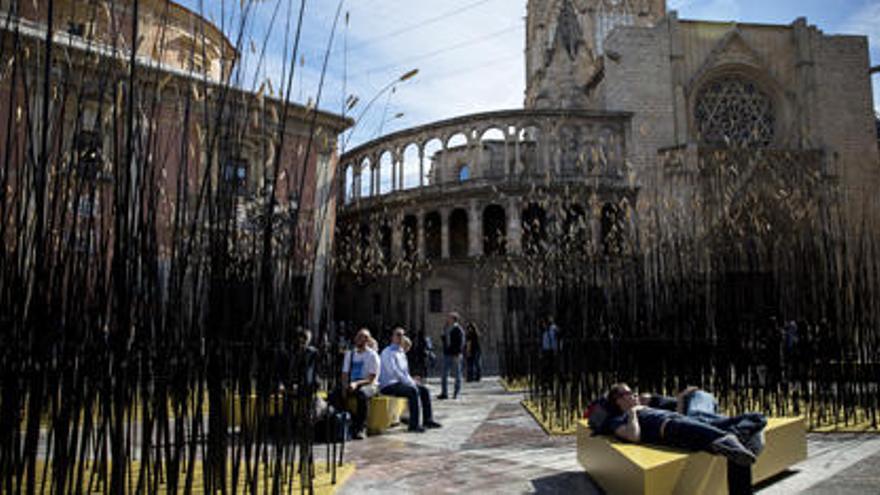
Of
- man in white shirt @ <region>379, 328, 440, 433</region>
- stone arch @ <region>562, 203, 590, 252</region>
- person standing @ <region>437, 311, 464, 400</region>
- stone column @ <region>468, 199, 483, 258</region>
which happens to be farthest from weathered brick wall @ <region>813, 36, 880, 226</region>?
man in white shirt @ <region>379, 328, 440, 433</region>

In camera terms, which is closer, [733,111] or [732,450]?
[732,450]

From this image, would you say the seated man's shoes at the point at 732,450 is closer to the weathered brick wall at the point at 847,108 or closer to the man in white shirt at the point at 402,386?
the man in white shirt at the point at 402,386

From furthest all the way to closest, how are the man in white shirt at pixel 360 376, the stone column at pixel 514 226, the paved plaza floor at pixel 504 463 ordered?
the stone column at pixel 514 226, the man in white shirt at pixel 360 376, the paved plaza floor at pixel 504 463

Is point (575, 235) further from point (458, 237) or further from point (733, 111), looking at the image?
point (733, 111)

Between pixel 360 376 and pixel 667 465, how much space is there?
13.1ft

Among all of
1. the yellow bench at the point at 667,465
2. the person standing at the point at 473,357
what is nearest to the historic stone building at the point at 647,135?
the person standing at the point at 473,357

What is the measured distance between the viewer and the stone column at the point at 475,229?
25.1m

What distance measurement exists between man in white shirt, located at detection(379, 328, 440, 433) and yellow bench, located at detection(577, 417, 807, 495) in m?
2.56

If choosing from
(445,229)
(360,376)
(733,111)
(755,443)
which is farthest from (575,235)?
(733,111)

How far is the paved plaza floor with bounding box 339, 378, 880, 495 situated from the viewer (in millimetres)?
4324

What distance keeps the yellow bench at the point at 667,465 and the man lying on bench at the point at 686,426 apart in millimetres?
76

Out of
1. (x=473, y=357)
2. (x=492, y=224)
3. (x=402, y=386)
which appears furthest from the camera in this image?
(x=492, y=224)

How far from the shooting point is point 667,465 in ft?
11.7

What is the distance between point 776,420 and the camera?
4.76 metres
